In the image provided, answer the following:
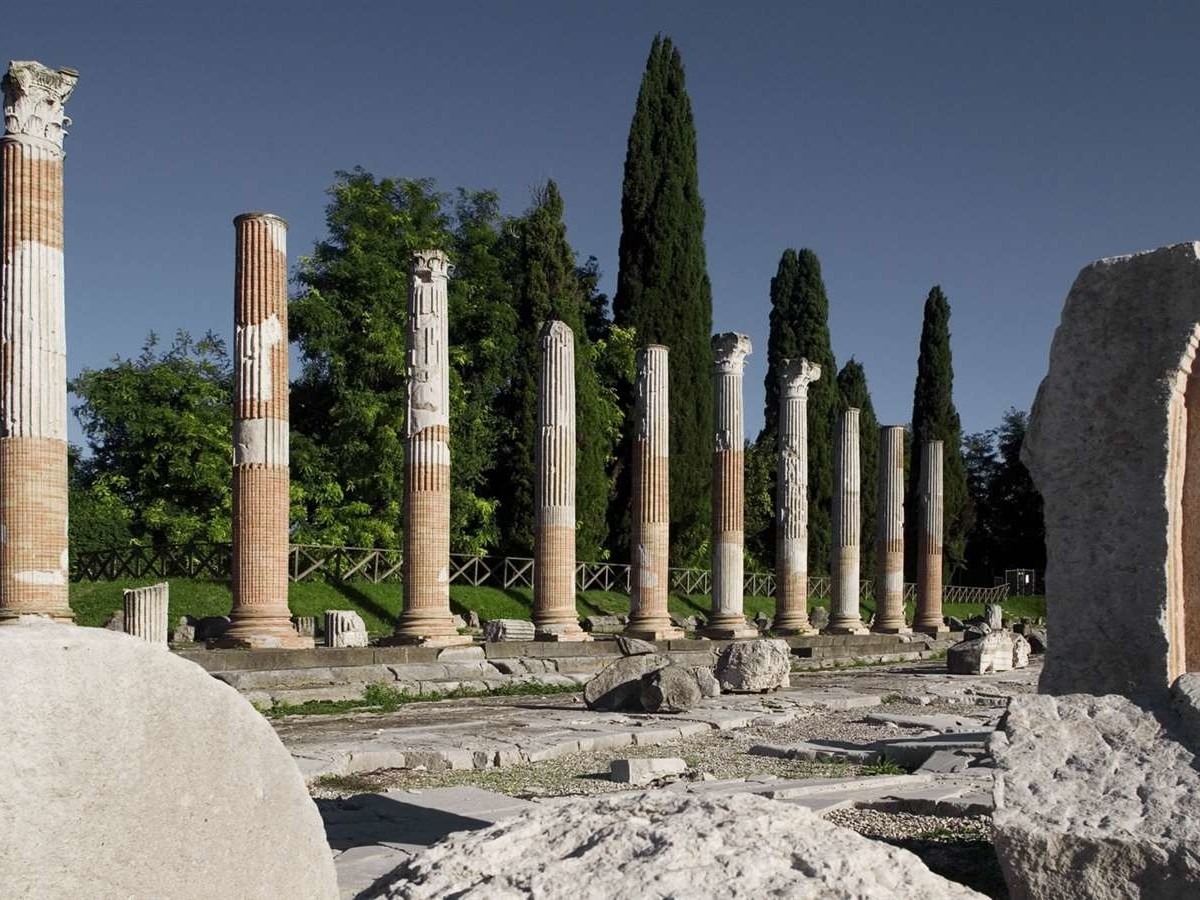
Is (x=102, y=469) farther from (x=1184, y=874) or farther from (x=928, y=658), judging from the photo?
(x=1184, y=874)

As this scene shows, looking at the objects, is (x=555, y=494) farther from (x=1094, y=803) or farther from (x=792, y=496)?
(x=1094, y=803)

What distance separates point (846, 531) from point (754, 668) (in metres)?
15.9

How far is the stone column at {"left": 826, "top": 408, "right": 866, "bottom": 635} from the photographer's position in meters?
31.2

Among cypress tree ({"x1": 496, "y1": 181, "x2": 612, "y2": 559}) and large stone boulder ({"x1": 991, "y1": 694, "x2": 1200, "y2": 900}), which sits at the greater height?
cypress tree ({"x1": 496, "y1": 181, "x2": 612, "y2": 559})

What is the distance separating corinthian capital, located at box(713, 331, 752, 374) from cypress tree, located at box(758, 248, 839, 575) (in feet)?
66.3

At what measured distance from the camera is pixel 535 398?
121 feet

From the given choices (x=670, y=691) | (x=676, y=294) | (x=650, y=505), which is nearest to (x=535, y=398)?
(x=676, y=294)

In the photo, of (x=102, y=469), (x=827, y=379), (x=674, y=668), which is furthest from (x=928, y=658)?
(x=102, y=469)

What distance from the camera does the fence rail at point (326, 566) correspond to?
28672 mm

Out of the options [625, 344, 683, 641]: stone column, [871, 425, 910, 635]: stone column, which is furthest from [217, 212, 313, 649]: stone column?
[871, 425, 910, 635]: stone column

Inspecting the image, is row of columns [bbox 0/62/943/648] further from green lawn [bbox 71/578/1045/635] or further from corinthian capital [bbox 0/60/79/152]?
green lawn [bbox 71/578/1045/635]

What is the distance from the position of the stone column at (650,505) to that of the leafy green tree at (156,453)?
42.6 ft

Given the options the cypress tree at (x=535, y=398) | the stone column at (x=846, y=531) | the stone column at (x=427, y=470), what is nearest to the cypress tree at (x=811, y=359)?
the cypress tree at (x=535, y=398)

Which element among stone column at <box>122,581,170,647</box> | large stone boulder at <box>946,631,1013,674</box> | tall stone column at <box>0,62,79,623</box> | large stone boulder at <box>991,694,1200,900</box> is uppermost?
tall stone column at <box>0,62,79,623</box>
